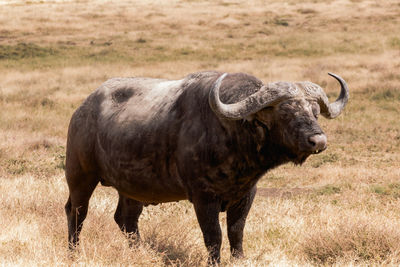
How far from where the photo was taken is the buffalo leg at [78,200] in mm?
6289

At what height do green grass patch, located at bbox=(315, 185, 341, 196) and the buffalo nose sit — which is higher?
the buffalo nose

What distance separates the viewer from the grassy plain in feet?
19.2

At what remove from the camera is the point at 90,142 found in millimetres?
6191

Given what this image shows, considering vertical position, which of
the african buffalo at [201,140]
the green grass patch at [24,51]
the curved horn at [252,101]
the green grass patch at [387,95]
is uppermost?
the curved horn at [252,101]

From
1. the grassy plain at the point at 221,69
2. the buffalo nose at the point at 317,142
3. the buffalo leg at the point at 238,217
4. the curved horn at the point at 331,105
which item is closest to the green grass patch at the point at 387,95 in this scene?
the grassy plain at the point at 221,69

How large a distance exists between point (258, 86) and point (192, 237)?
1.98 metres

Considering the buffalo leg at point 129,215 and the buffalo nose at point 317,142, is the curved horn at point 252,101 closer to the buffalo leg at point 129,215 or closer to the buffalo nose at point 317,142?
the buffalo nose at point 317,142

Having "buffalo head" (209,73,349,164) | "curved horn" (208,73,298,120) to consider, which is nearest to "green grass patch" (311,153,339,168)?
"buffalo head" (209,73,349,164)

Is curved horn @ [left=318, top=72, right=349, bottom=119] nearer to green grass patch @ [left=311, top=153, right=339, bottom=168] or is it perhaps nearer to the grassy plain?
the grassy plain

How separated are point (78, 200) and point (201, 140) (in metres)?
1.90

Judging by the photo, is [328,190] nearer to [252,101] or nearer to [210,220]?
[210,220]

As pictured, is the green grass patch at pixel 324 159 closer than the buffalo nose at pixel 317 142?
No

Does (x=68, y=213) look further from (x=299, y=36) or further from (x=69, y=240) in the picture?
(x=299, y=36)

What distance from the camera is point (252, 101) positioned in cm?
465
